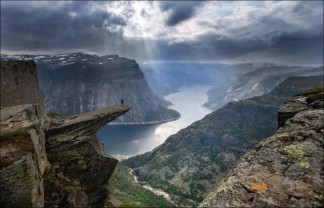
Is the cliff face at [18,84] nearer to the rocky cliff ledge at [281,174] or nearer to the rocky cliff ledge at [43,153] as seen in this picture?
the rocky cliff ledge at [43,153]

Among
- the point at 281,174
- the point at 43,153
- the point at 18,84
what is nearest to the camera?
the point at 281,174

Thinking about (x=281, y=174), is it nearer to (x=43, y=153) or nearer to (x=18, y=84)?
(x=43, y=153)

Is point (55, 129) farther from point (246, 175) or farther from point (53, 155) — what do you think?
point (246, 175)

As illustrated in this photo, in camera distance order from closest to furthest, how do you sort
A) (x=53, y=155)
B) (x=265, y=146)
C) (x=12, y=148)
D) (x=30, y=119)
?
(x=265, y=146) < (x=12, y=148) < (x=30, y=119) < (x=53, y=155)

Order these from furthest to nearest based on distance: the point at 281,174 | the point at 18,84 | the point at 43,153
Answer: the point at 18,84, the point at 43,153, the point at 281,174

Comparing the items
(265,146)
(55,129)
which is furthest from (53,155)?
(265,146)

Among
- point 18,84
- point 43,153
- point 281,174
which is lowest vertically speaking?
point 43,153

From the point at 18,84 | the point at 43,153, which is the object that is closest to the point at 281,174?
the point at 43,153
